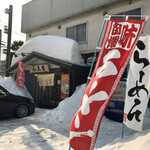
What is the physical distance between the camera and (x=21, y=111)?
7.92 metres

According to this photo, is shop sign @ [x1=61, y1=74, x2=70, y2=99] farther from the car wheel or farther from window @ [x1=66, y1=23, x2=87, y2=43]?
window @ [x1=66, y1=23, x2=87, y2=43]

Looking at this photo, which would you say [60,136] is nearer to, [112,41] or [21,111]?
[112,41]

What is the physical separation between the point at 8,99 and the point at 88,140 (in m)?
5.91

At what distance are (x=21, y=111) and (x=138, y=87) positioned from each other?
5938mm

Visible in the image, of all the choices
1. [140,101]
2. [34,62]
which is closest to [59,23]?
[34,62]

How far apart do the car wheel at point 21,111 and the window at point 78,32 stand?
6121 mm

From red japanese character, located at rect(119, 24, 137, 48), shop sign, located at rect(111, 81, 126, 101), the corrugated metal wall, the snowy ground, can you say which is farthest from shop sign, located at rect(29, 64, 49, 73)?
red japanese character, located at rect(119, 24, 137, 48)

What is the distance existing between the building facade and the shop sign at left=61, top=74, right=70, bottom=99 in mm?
1832

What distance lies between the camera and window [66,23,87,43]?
11.3 m

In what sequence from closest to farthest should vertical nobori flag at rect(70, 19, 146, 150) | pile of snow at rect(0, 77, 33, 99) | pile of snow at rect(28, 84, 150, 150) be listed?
vertical nobori flag at rect(70, 19, 146, 150)
pile of snow at rect(28, 84, 150, 150)
pile of snow at rect(0, 77, 33, 99)

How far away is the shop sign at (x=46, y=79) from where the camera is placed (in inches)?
415

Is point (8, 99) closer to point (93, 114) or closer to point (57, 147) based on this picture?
point (57, 147)

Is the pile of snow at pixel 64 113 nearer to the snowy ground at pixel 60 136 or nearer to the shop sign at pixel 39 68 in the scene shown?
the snowy ground at pixel 60 136

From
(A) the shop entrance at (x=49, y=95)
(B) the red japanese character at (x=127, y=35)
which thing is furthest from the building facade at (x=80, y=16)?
(B) the red japanese character at (x=127, y=35)
